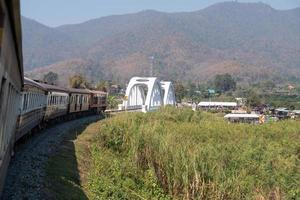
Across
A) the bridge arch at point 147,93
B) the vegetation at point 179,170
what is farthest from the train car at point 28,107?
the bridge arch at point 147,93

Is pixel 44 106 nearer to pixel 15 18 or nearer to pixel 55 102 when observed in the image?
pixel 55 102

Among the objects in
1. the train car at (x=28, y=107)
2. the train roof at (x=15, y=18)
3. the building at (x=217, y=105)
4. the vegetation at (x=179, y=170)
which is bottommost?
the vegetation at (x=179, y=170)

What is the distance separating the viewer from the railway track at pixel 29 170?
11.8m

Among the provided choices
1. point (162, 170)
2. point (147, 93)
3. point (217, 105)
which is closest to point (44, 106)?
point (162, 170)

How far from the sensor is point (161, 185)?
54.5 feet

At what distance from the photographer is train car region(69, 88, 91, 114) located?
4014cm

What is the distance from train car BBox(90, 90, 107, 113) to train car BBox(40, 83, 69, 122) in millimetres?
16502

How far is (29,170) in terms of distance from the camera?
1457 centimetres

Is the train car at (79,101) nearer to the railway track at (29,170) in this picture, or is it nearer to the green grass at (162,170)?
the green grass at (162,170)

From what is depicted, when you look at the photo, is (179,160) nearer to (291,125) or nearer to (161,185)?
(161,185)

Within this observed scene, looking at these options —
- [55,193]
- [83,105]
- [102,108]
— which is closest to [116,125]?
[55,193]

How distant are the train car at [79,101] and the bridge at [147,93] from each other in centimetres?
2870

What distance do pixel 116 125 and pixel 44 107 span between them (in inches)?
170

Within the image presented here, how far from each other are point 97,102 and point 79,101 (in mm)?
13971
